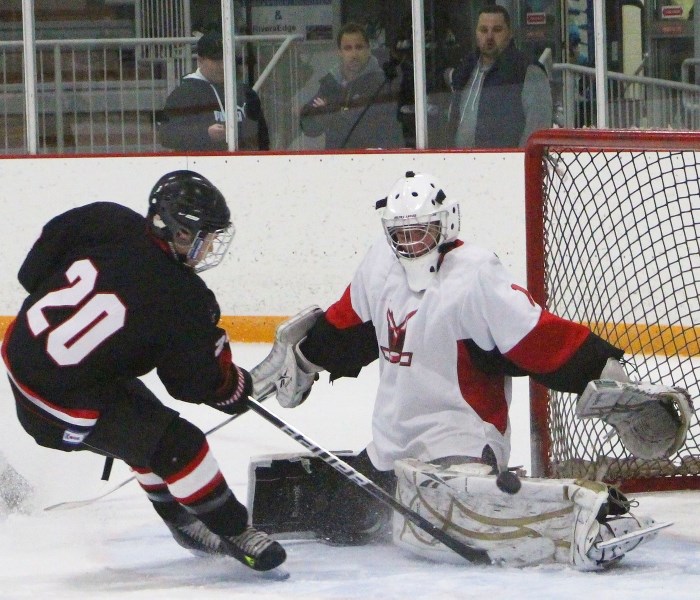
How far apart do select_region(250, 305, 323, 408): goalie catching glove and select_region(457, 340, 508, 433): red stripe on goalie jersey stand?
48 cm

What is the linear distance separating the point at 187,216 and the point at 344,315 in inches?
23.0

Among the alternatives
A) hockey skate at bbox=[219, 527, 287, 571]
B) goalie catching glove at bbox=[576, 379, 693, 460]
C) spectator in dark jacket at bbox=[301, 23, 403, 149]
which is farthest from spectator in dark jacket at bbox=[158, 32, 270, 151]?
hockey skate at bbox=[219, 527, 287, 571]

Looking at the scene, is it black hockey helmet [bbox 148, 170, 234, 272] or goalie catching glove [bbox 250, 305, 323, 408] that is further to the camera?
goalie catching glove [bbox 250, 305, 323, 408]

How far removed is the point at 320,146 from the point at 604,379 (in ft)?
9.98

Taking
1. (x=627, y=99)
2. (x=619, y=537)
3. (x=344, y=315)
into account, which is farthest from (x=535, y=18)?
(x=619, y=537)

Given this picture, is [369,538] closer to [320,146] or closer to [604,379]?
[604,379]

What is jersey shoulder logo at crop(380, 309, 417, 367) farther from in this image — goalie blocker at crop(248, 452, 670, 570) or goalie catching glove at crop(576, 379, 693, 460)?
goalie catching glove at crop(576, 379, 693, 460)

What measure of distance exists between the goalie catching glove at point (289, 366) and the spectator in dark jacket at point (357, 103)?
249 centimetres

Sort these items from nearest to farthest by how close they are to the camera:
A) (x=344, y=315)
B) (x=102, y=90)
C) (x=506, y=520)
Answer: (x=506, y=520) < (x=344, y=315) < (x=102, y=90)

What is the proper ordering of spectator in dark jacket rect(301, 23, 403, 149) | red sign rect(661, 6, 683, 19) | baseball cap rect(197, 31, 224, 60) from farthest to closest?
baseball cap rect(197, 31, 224, 60) → spectator in dark jacket rect(301, 23, 403, 149) → red sign rect(661, 6, 683, 19)

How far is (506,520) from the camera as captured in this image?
2695 mm

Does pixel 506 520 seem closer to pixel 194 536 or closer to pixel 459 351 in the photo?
pixel 459 351

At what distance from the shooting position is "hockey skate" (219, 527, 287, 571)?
2654 millimetres

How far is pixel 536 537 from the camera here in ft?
8.79
